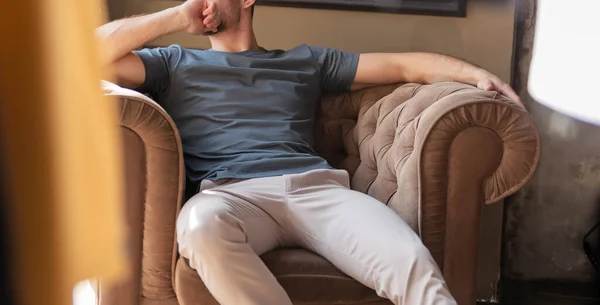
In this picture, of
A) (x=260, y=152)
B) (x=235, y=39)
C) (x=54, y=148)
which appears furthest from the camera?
(x=235, y=39)

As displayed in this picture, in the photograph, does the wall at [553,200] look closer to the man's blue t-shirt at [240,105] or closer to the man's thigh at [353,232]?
the man's blue t-shirt at [240,105]

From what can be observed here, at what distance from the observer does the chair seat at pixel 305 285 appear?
52.4 inches

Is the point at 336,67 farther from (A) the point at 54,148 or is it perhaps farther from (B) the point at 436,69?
(A) the point at 54,148

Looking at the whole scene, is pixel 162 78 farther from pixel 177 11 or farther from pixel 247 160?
pixel 247 160

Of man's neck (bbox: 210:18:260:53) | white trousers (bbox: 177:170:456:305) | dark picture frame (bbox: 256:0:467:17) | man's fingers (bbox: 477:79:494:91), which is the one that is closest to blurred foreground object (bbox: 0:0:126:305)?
white trousers (bbox: 177:170:456:305)

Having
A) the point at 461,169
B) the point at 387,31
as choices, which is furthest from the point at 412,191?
the point at 387,31

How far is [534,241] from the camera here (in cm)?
218

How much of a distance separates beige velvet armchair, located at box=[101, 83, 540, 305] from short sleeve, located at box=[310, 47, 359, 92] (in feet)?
1.52

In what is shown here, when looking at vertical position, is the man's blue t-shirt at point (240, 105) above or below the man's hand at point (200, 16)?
below

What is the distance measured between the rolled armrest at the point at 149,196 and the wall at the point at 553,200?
122cm

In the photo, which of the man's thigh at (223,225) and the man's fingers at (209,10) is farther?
the man's fingers at (209,10)

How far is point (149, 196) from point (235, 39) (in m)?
0.67

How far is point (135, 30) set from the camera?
1.68 metres

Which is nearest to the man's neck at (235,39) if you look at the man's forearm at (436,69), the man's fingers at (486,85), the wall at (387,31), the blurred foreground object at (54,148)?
the wall at (387,31)
